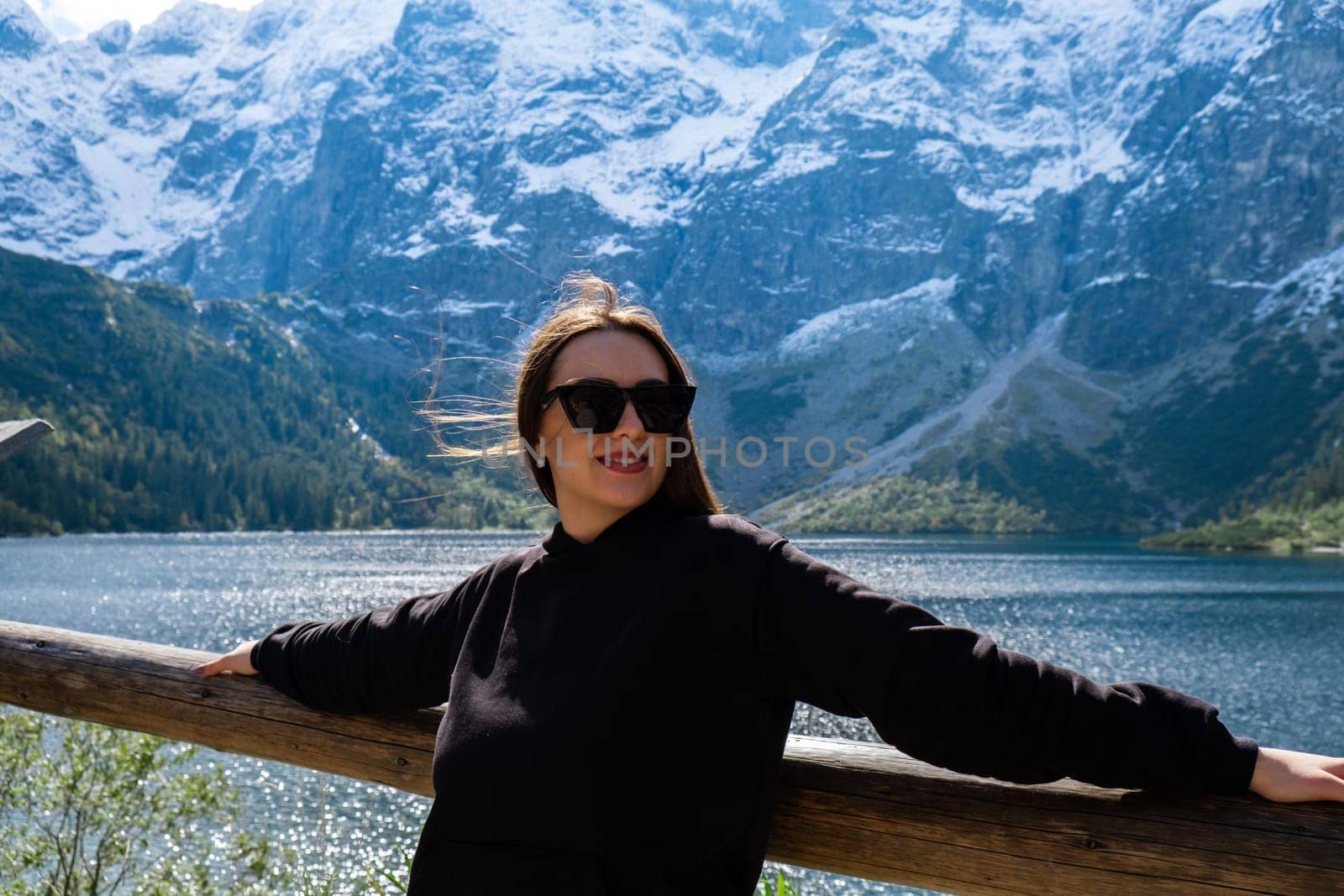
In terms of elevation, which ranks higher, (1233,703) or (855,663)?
(855,663)

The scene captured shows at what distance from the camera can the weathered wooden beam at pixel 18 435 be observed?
159 inches

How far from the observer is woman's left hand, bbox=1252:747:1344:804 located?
2.08 m

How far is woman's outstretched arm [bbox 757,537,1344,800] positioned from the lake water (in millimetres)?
1417

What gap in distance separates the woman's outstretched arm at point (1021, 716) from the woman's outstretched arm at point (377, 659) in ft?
4.06

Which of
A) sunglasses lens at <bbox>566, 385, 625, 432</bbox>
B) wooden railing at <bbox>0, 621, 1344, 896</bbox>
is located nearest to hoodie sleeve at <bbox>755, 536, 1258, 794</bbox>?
wooden railing at <bbox>0, 621, 1344, 896</bbox>

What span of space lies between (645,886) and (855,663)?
2.01 feet

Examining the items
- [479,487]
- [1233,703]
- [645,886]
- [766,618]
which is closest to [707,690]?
[766,618]

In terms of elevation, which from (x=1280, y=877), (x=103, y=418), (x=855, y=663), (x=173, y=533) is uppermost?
(x=855, y=663)

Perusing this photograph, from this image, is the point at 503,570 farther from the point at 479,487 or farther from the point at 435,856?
the point at 479,487

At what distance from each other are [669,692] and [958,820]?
729 mm

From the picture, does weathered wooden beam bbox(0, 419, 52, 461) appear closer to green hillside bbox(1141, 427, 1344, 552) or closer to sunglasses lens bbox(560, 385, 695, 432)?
sunglasses lens bbox(560, 385, 695, 432)

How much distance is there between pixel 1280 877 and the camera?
6.91 ft

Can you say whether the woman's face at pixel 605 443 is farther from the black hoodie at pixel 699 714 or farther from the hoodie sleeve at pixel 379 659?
the hoodie sleeve at pixel 379 659

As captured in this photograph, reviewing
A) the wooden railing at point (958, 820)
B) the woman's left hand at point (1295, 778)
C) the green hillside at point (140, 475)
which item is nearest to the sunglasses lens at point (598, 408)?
the wooden railing at point (958, 820)
